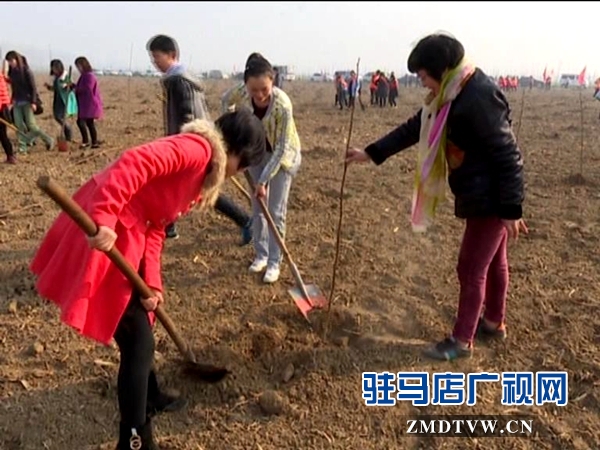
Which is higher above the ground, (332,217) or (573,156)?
(573,156)

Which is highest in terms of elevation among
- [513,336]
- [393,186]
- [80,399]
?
[393,186]

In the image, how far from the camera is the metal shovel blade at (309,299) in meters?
3.26

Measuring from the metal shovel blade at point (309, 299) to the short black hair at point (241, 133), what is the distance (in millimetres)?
1410

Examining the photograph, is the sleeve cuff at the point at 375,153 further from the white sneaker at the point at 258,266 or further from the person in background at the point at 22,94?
the person in background at the point at 22,94

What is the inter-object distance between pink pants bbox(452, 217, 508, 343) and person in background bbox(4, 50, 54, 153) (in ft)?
22.5

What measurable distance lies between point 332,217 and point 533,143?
20.5 feet

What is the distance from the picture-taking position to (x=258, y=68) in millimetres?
3070

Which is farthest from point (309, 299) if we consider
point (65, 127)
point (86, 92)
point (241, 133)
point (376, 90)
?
point (376, 90)

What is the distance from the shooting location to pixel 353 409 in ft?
8.43

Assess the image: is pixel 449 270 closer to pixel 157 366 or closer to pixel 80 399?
pixel 157 366

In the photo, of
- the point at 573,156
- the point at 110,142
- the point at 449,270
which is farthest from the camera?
the point at 110,142

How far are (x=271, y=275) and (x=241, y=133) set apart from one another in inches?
73.0

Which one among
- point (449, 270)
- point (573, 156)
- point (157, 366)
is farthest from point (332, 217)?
point (573, 156)

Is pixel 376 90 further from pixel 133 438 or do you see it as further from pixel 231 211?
pixel 133 438
